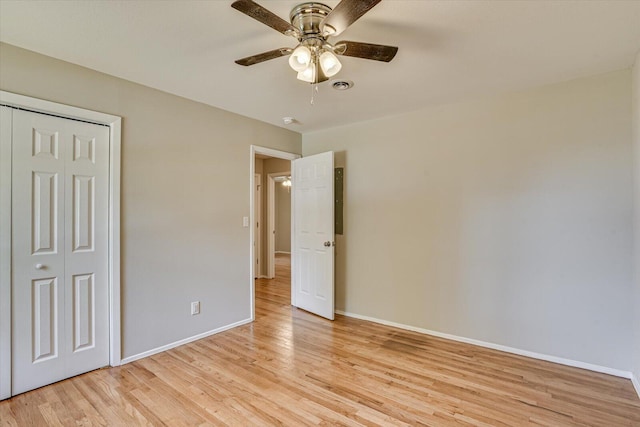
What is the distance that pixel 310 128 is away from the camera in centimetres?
419

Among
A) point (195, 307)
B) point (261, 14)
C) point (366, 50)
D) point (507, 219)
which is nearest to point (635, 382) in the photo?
point (507, 219)

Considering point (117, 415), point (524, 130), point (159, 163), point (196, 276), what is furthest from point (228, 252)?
point (524, 130)

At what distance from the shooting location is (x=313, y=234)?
405 cm

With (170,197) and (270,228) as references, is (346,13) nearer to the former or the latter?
(170,197)

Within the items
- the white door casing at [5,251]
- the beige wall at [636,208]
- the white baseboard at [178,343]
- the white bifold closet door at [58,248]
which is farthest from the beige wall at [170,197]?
the beige wall at [636,208]

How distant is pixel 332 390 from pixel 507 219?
2.15 meters

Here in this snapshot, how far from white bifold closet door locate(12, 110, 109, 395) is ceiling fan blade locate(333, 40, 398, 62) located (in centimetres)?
209

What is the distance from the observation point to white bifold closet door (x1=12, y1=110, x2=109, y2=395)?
2.21 metres

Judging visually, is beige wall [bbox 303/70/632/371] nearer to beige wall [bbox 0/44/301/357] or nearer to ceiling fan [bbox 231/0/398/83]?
beige wall [bbox 0/44/301/357]

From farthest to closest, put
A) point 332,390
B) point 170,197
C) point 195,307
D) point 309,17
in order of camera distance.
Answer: point 195,307, point 170,197, point 332,390, point 309,17

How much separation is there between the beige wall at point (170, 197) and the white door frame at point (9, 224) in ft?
0.21

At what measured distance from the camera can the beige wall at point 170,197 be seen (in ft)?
8.05

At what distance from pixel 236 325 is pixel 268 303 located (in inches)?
38.9

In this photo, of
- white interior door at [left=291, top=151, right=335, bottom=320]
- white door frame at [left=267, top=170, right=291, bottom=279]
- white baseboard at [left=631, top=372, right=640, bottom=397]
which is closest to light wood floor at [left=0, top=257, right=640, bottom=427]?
white baseboard at [left=631, top=372, right=640, bottom=397]
